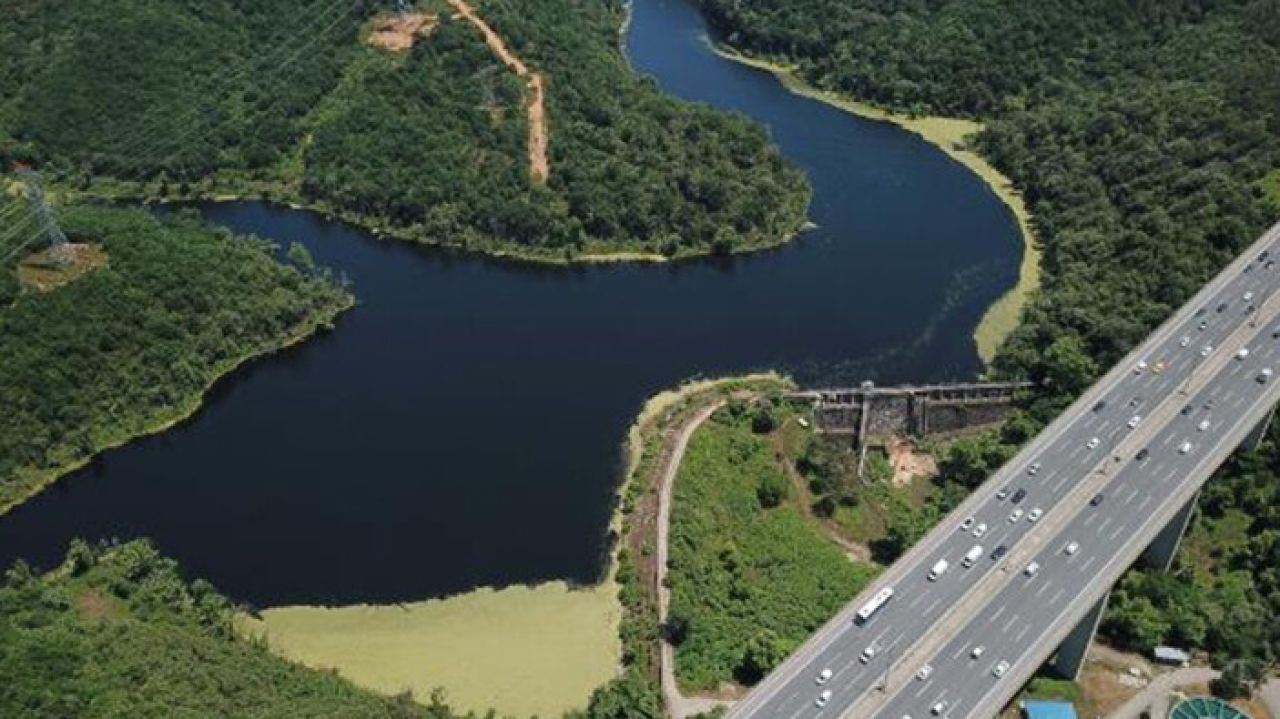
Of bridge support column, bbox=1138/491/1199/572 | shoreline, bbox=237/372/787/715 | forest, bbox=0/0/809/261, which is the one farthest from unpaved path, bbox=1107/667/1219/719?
forest, bbox=0/0/809/261

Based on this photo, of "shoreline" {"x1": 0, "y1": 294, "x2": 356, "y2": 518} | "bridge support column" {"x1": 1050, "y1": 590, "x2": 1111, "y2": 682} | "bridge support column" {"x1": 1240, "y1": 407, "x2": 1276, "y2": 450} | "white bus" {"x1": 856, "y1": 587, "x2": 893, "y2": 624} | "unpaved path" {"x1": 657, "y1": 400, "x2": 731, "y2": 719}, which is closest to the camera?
"white bus" {"x1": 856, "y1": 587, "x2": 893, "y2": 624}

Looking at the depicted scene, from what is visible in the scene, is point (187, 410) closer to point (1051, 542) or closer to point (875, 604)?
point (875, 604)

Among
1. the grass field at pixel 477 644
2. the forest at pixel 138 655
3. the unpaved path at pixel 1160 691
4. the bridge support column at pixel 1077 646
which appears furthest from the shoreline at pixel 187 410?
the unpaved path at pixel 1160 691

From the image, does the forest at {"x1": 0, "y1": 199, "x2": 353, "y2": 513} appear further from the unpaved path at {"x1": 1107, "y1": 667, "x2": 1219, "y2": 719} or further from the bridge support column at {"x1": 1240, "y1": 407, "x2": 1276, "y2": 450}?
the bridge support column at {"x1": 1240, "y1": 407, "x2": 1276, "y2": 450}

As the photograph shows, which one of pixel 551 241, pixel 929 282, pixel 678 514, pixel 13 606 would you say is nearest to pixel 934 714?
pixel 678 514

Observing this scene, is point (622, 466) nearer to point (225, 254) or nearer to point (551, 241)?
point (551, 241)
